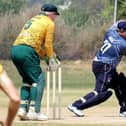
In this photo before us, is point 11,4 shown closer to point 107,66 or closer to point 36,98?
point 107,66

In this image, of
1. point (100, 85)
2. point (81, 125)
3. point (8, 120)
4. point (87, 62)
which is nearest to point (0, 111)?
point (100, 85)

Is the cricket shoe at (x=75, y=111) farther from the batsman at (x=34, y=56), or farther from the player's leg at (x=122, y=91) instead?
the batsman at (x=34, y=56)

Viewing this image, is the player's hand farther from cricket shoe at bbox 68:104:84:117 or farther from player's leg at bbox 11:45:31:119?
cricket shoe at bbox 68:104:84:117

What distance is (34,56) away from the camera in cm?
1321

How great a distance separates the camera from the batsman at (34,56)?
13180 millimetres

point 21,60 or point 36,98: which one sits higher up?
point 21,60

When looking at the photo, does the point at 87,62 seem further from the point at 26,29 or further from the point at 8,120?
the point at 8,120

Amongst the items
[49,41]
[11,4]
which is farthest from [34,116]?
[11,4]

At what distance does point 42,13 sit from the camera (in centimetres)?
1360

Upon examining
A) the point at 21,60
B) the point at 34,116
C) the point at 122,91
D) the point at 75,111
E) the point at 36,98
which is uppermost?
the point at 21,60

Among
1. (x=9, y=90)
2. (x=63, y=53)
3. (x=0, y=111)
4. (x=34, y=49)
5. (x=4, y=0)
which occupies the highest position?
(x=9, y=90)

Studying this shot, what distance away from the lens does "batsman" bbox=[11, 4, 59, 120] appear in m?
13.2

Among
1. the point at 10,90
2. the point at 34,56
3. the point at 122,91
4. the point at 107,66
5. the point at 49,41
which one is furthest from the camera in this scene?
the point at 122,91

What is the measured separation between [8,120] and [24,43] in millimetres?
4159
